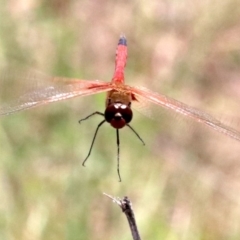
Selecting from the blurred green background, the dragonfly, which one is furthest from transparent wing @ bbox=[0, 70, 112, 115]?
the blurred green background

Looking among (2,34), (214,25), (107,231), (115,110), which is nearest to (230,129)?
(115,110)

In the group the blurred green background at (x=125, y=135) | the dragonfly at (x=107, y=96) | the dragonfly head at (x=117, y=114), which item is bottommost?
the dragonfly head at (x=117, y=114)

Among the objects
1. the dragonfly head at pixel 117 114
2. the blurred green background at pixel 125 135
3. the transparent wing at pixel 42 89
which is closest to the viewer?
the dragonfly head at pixel 117 114

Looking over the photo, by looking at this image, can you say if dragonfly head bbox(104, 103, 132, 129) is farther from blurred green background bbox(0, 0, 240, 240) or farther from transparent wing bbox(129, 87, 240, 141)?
blurred green background bbox(0, 0, 240, 240)

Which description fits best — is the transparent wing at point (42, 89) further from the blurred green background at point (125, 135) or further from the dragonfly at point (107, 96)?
the blurred green background at point (125, 135)

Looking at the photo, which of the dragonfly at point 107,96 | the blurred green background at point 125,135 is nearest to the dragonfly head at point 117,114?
the dragonfly at point 107,96

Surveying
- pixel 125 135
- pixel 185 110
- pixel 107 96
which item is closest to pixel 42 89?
pixel 107 96

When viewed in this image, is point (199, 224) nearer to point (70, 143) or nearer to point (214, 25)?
Answer: point (70, 143)
